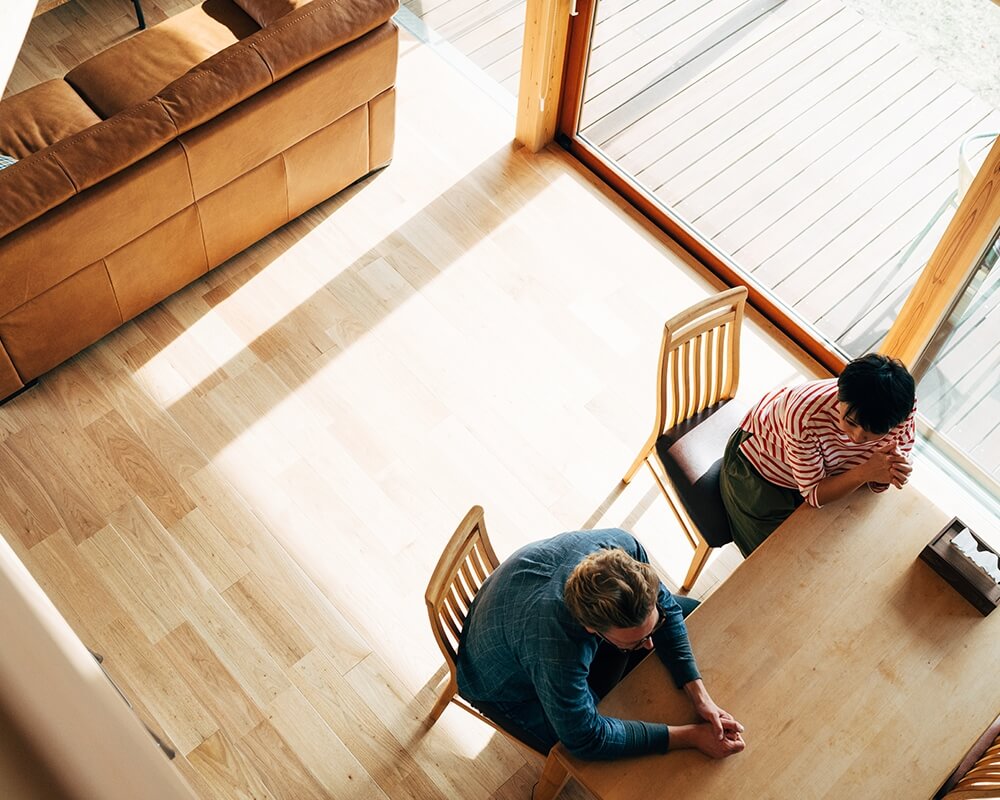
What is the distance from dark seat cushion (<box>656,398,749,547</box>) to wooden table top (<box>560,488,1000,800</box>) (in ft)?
1.18

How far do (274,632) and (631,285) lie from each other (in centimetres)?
177

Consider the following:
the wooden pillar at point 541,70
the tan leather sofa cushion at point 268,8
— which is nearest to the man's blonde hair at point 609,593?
the wooden pillar at point 541,70

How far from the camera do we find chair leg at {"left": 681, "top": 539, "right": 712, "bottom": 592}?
8.97ft

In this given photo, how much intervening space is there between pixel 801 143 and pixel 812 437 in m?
1.75

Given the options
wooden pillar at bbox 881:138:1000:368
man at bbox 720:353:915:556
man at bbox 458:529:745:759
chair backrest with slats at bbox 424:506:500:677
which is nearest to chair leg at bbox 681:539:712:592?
man at bbox 720:353:915:556

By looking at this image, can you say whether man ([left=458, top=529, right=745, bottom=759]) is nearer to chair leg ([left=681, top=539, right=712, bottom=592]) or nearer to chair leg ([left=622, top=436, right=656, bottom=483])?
chair leg ([left=681, top=539, right=712, bottom=592])

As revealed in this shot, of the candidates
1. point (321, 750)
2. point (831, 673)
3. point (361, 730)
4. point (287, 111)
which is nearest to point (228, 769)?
point (321, 750)

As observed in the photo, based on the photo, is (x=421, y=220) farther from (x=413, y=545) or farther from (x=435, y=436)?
(x=413, y=545)

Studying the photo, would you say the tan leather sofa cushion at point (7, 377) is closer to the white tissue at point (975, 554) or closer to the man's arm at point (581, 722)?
the man's arm at point (581, 722)

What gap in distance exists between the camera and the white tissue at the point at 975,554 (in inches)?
84.8

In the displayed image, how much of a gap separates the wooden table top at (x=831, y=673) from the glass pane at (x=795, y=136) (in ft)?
4.60

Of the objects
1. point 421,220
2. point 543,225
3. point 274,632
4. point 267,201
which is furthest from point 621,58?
point 274,632

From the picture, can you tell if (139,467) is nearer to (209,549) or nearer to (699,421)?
(209,549)

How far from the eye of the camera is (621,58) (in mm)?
3793
